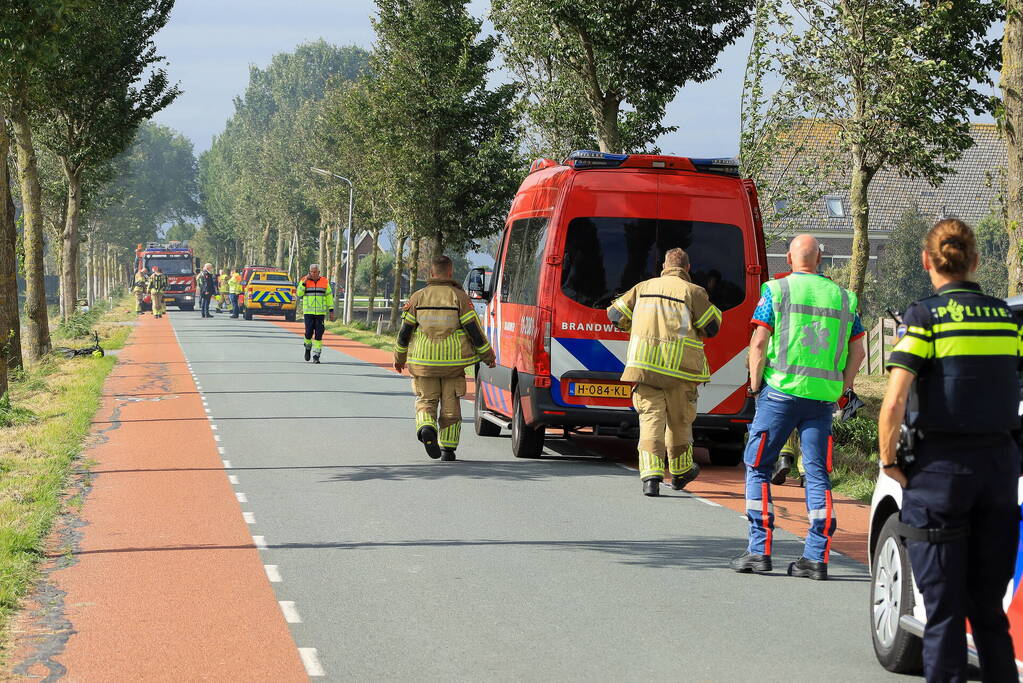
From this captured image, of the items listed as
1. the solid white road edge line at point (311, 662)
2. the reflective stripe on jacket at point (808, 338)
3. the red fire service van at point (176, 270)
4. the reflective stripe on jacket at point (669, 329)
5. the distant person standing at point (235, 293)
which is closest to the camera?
the solid white road edge line at point (311, 662)

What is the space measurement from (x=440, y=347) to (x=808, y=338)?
554cm

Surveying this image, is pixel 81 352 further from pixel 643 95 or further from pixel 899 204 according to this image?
→ pixel 899 204

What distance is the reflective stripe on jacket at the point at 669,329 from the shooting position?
A: 10.7 meters

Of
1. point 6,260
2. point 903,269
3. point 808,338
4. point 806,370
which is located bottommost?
point 806,370

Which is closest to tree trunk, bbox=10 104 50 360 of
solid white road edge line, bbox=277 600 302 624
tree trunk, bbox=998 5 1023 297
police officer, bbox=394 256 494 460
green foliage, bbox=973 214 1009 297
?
police officer, bbox=394 256 494 460

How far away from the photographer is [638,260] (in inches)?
491

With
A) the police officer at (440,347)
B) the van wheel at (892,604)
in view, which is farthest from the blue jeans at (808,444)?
the police officer at (440,347)

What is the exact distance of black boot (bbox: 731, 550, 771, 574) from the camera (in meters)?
8.06

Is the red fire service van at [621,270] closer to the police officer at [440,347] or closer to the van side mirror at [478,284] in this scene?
the police officer at [440,347]

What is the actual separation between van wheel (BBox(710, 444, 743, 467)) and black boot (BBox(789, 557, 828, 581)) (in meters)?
5.17

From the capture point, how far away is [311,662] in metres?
6.04

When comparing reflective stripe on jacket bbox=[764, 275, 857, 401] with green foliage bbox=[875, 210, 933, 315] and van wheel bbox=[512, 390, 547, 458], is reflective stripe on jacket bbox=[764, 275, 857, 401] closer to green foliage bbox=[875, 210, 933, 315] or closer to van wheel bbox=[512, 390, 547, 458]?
van wheel bbox=[512, 390, 547, 458]

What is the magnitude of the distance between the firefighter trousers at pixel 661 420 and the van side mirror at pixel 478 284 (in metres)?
4.56

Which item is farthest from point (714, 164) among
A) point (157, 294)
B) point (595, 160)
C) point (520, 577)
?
point (157, 294)
